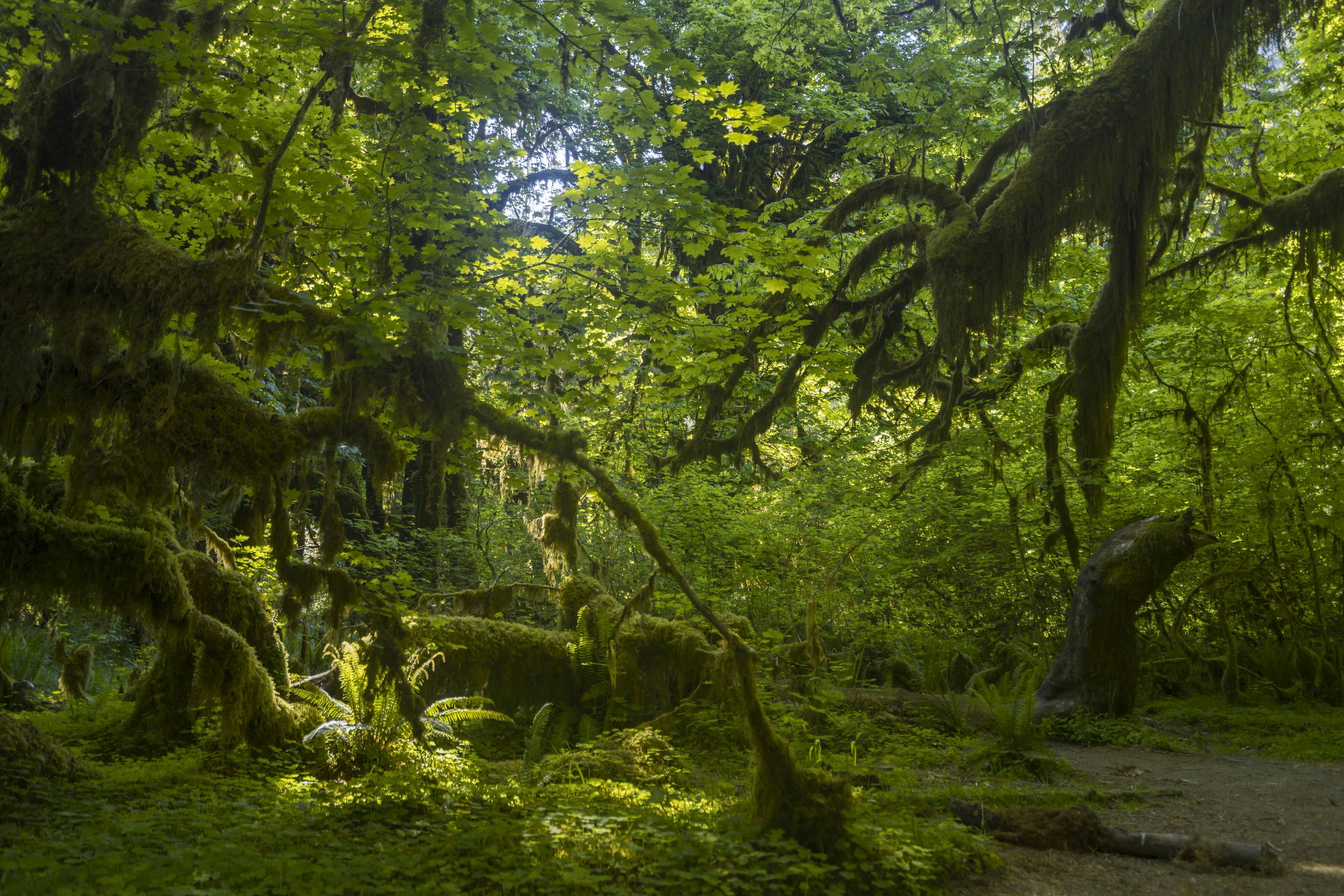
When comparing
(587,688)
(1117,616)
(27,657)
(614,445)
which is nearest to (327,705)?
(587,688)

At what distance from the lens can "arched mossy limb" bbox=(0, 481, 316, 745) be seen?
5078 mm

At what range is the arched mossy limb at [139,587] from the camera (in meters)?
5.08

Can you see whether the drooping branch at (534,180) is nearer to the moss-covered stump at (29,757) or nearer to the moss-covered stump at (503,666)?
the moss-covered stump at (503,666)

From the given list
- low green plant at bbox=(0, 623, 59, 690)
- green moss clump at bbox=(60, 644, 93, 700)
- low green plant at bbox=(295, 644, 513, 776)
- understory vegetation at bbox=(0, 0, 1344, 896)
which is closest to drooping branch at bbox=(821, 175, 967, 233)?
understory vegetation at bbox=(0, 0, 1344, 896)

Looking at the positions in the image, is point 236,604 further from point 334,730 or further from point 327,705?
point 334,730

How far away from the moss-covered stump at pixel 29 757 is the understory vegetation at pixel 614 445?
0.09 ft

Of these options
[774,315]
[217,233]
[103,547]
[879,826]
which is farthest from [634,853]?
[774,315]

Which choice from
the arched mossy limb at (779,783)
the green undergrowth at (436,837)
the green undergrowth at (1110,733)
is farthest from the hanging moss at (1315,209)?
the arched mossy limb at (779,783)

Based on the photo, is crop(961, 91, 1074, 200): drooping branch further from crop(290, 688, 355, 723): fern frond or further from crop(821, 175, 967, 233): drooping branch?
crop(290, 688, 355, 723): fern frond

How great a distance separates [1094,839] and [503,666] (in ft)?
17.3

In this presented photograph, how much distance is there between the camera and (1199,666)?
1175cm

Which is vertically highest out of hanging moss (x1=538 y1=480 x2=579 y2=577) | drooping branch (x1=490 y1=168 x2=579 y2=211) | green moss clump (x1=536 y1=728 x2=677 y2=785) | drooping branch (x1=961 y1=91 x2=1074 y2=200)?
drooping branch (x1=490 y1=168 x2=579 y2=211)

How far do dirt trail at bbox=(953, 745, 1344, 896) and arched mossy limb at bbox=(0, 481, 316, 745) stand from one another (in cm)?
466

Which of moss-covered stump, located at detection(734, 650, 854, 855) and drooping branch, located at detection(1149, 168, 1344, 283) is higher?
drooping branch, located at detection(1149, 168, 1344, 283)
